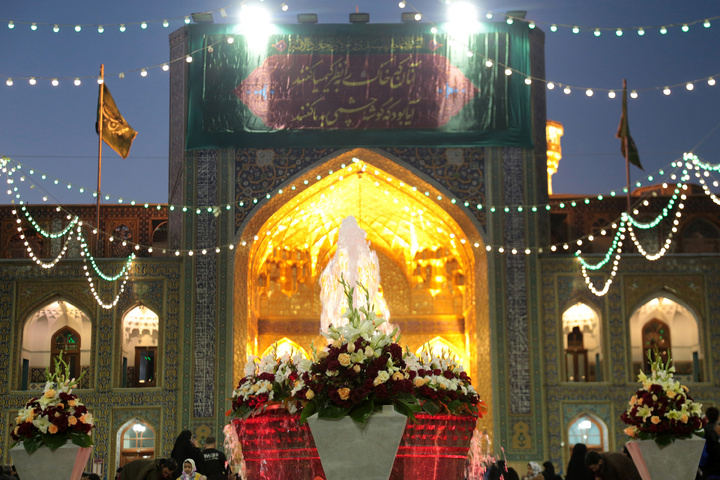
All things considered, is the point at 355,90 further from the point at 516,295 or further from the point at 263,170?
the point at 516,295

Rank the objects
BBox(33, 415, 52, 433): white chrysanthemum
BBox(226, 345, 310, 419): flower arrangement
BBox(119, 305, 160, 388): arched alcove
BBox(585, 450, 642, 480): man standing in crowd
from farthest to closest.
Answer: BBox(119, 305, 160, 388): arched alcove
BBox(585, 450, 642, 480): man standing in crowd
BBox(33, 415, 52, 433): white chrysanthemum
BBox(226, 345, 310, 419): flower arrangement

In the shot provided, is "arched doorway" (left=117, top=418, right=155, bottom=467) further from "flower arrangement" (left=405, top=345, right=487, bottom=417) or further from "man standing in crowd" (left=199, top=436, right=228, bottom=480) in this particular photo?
"flower arrangement" (left=405, top=345, right=487, bottom=417)

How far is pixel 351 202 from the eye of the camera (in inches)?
674

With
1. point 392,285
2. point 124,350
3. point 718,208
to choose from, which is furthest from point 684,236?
point 124,350

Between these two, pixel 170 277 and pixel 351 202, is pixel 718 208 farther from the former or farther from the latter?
pixel 170 277

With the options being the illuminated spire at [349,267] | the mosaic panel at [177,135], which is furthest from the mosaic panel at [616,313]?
the mosaic panel at [177,135]

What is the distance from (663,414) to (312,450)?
2.94 meters

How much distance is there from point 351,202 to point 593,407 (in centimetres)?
519

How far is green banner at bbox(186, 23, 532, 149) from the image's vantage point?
15.3m

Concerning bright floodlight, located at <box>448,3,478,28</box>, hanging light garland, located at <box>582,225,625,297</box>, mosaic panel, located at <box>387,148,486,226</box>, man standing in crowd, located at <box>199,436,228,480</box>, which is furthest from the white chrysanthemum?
bright floodlight, located at <box>448,3,478,28</box>

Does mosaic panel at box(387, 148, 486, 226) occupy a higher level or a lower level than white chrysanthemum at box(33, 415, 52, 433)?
higher

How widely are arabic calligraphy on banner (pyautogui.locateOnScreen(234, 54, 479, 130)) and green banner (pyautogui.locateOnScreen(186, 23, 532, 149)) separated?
2 cm

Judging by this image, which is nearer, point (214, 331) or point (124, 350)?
point (214, 331)

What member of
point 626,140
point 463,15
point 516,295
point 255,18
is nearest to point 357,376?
point 516,295
